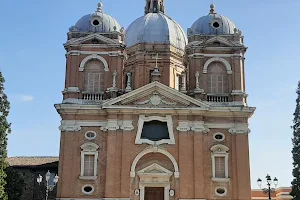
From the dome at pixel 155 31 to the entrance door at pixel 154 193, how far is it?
45.9ft

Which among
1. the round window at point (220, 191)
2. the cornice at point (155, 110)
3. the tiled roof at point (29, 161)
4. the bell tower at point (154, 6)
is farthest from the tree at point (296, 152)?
the tiled roof at point (29, 161)

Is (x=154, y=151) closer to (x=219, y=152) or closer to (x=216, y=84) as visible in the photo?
(x=219, y=152)

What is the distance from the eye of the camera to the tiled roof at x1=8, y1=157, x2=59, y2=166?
1662 inches

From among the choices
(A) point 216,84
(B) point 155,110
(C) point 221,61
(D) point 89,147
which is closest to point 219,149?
(A) point 216,84

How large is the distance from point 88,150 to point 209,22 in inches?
523

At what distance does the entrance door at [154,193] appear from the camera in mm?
30328

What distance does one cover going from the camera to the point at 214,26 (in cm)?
3441

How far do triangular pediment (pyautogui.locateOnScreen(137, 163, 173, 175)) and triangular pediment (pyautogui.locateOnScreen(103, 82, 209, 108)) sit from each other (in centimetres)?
412

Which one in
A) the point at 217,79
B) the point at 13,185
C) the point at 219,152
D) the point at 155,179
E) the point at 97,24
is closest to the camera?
the point at 155,179

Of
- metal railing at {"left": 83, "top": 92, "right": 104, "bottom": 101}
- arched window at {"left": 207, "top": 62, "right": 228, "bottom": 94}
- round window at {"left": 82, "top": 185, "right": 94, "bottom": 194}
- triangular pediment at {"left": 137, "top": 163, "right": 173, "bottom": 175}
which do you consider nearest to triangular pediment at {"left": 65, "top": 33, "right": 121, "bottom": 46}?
metal railing at {"left": 83, "top": 92, "right": 104, "bottom": 101}

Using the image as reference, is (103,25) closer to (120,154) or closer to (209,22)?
(209,22)

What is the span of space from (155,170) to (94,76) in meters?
8.25

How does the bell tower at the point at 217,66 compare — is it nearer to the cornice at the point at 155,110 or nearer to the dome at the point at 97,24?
the cornice at the point at 155,110

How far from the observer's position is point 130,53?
128 ft
